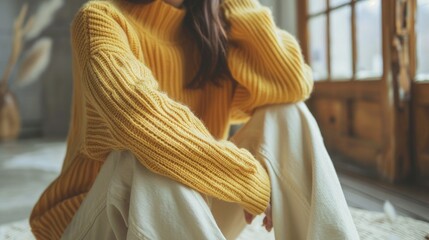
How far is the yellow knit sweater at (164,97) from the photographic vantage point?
0.52m

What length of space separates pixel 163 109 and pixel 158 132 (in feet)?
0.13

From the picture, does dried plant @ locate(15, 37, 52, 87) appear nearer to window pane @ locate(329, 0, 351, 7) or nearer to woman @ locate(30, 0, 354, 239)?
window pane @ locate(329, 0, 351, 7)

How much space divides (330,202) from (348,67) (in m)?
1.56

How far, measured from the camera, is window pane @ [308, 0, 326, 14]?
2235 millimetres

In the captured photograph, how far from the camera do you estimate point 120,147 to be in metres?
0.54

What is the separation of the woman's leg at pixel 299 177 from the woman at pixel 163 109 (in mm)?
29

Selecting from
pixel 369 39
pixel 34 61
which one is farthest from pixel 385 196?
pixel 34 61

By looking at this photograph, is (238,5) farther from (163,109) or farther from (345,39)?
(345,39)

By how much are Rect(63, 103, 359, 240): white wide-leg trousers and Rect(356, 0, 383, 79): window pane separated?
1234 millimetres

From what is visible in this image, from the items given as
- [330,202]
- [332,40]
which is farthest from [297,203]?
[332,40]

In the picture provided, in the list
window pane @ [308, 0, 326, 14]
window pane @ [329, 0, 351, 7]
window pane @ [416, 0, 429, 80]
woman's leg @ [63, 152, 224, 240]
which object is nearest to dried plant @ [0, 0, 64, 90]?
window pane @ [308, 0, 326, 14]

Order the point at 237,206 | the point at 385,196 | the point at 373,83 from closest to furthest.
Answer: the point at 237,206 < the point at 385,196 < the point at 373,83

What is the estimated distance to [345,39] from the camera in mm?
2029

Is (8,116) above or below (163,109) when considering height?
below
